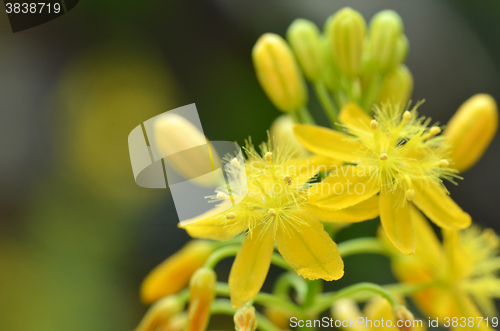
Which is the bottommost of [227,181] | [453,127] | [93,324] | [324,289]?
[324,289]

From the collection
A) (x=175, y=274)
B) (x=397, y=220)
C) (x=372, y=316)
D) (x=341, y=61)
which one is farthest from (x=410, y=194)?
(x=175, y=274)

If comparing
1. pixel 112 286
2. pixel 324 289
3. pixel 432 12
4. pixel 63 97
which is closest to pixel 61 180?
pixel 63 97

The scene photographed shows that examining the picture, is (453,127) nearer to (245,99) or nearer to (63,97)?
(245,99)

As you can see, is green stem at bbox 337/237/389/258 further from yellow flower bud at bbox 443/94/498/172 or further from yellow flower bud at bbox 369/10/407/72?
yellow flower bud at bbox 369/10/407/72

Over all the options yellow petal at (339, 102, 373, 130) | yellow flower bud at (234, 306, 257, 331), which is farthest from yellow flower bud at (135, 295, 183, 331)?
yellow petal at (339, 102, 373, 130)

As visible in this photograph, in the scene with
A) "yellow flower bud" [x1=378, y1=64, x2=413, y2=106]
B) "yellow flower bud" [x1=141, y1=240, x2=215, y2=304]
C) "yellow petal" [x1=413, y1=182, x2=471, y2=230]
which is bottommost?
"yellow flower bud" [x1=141, y1=240, x2=215, y2=304]

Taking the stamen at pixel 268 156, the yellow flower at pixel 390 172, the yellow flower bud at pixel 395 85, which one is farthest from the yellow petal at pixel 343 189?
the yellow flower bud at pixel 395 85
